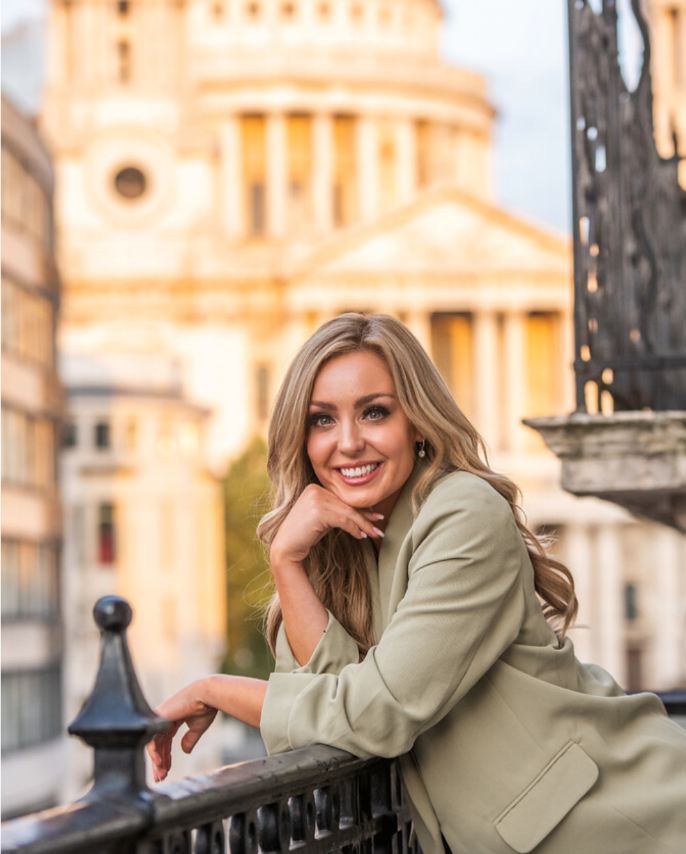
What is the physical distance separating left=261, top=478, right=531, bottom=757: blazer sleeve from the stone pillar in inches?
2358

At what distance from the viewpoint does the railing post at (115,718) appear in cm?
260

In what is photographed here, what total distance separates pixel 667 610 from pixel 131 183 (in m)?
24.2

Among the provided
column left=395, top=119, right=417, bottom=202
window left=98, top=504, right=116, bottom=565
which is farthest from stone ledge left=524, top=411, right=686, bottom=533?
column left=395, top=119, right=417, bottom=202

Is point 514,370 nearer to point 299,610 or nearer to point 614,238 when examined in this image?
point 614,238

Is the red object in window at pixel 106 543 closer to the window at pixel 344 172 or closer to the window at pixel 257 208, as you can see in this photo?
the window at pixel 257 208

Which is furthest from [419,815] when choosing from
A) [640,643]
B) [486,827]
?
[640,643]

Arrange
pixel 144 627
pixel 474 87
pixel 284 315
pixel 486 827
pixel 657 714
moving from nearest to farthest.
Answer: pixel 486 827
pixel 657 714
pixel 144 627
pixel 284 315
pixel 474 87

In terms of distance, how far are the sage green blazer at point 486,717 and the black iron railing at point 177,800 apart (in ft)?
0.46

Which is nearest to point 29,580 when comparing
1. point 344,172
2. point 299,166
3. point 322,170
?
point 322,170

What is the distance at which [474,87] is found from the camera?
80750 mm

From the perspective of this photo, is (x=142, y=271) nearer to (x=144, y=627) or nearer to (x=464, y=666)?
(x=144, y=627)

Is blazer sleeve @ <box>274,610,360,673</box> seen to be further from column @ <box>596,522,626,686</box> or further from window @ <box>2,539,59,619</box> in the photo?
column @ <box>596,522,626,686</box>

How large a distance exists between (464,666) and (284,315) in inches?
2346

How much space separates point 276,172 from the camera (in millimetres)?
75562
